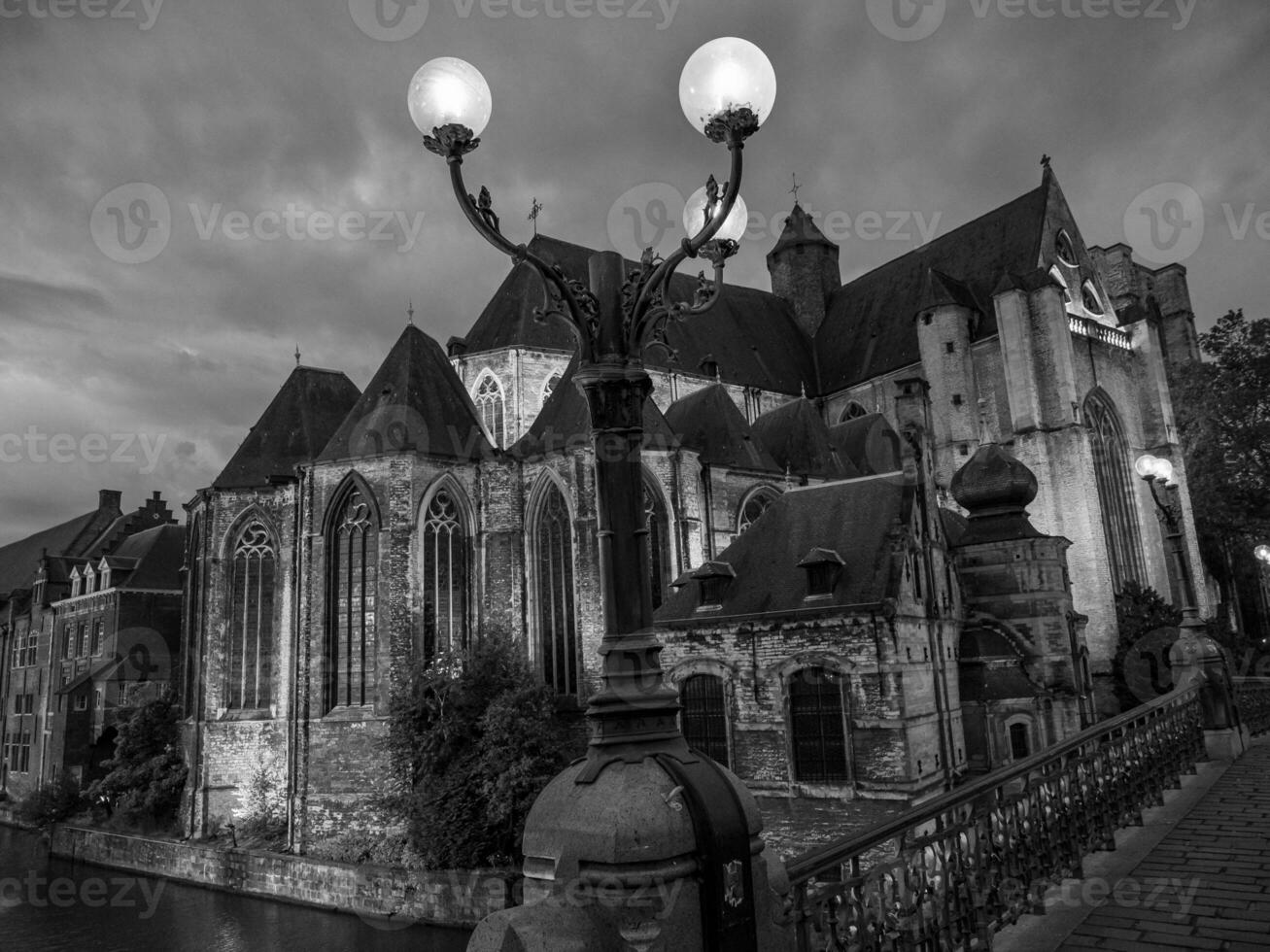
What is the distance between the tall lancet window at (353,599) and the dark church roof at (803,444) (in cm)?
1156

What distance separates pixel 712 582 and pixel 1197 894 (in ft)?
42.6

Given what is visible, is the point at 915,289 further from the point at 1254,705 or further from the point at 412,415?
the point at 1254,705

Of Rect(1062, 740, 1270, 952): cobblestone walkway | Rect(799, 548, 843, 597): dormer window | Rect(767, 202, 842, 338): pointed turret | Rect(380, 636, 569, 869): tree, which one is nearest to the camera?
Rect(1062, 740, 1270, 952): cobblestone walkway

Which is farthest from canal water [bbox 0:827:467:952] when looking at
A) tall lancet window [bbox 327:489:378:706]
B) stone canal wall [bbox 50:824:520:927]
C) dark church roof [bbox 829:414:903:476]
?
dark church roof [bbox 829:414:903:476]

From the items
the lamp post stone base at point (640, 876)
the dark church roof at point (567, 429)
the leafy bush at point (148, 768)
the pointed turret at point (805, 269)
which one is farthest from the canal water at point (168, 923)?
the pointed turret at point (805, 269)

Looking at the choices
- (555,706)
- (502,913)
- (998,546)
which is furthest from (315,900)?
(502,913)

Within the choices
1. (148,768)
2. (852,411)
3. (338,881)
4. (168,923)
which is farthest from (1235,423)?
(148,768)

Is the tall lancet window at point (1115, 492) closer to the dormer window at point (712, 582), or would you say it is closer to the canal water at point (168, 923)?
the dormer window at point (712, 582)

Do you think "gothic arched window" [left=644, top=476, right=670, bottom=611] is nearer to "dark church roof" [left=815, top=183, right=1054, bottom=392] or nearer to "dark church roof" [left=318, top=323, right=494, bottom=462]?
"dark church roof" [left=318, top=323, right=494, bottom=462]

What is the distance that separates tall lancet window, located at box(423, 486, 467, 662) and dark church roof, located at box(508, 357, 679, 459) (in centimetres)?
248

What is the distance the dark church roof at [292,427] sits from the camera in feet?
83.2

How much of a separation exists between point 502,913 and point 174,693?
29.8m

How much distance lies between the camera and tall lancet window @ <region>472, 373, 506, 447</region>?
2894cm

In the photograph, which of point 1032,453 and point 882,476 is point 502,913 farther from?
point 1032,453
